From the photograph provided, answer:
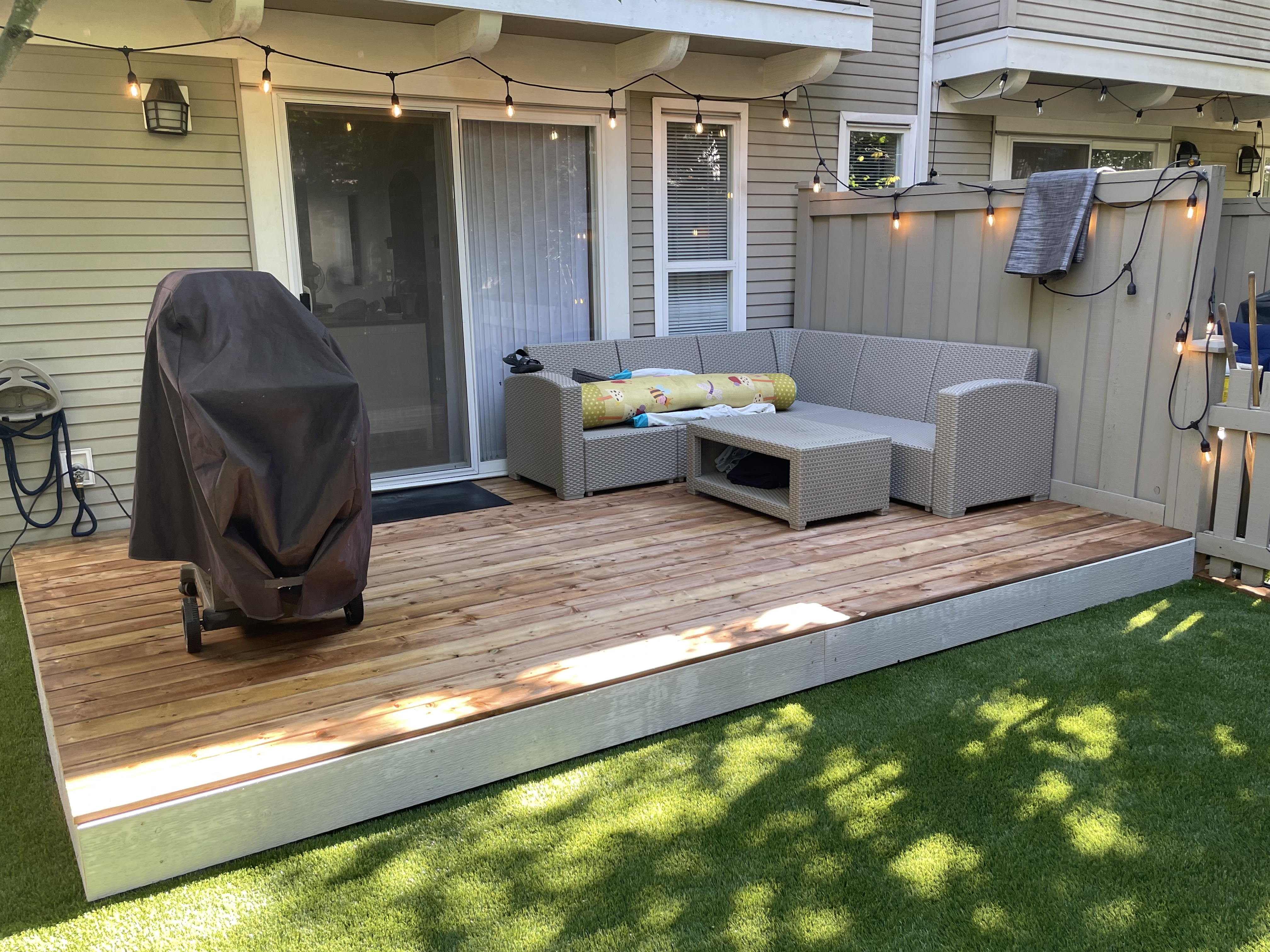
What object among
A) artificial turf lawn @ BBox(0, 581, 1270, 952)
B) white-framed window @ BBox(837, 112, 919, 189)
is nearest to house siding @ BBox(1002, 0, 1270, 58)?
white-framed window @ BBox(837, 112, 919, 189)

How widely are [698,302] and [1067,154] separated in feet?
13.2

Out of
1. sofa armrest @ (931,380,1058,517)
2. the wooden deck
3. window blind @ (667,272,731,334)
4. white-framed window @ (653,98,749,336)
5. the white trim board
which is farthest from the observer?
window blind @ (667,272,731,334)

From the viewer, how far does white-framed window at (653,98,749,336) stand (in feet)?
21.1

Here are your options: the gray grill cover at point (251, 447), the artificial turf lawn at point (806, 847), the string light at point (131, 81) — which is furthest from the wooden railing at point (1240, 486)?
the string light at point (131, 81)

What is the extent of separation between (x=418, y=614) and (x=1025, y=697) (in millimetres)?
2216

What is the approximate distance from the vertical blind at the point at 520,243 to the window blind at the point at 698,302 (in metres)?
0.65

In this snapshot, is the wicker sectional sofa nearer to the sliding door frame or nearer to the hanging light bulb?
the sliding door frame

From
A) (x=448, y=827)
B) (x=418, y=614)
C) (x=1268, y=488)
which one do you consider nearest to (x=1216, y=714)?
(x=1268, y=488)

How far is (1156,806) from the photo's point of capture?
2744mm

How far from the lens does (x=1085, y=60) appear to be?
739cm

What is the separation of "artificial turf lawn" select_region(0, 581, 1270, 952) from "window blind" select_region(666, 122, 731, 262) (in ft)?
12.9

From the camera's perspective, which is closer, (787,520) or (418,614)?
(418,614)

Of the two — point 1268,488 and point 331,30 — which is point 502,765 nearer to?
point 1268,488

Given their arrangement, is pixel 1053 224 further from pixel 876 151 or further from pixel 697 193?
pixel 876 151
